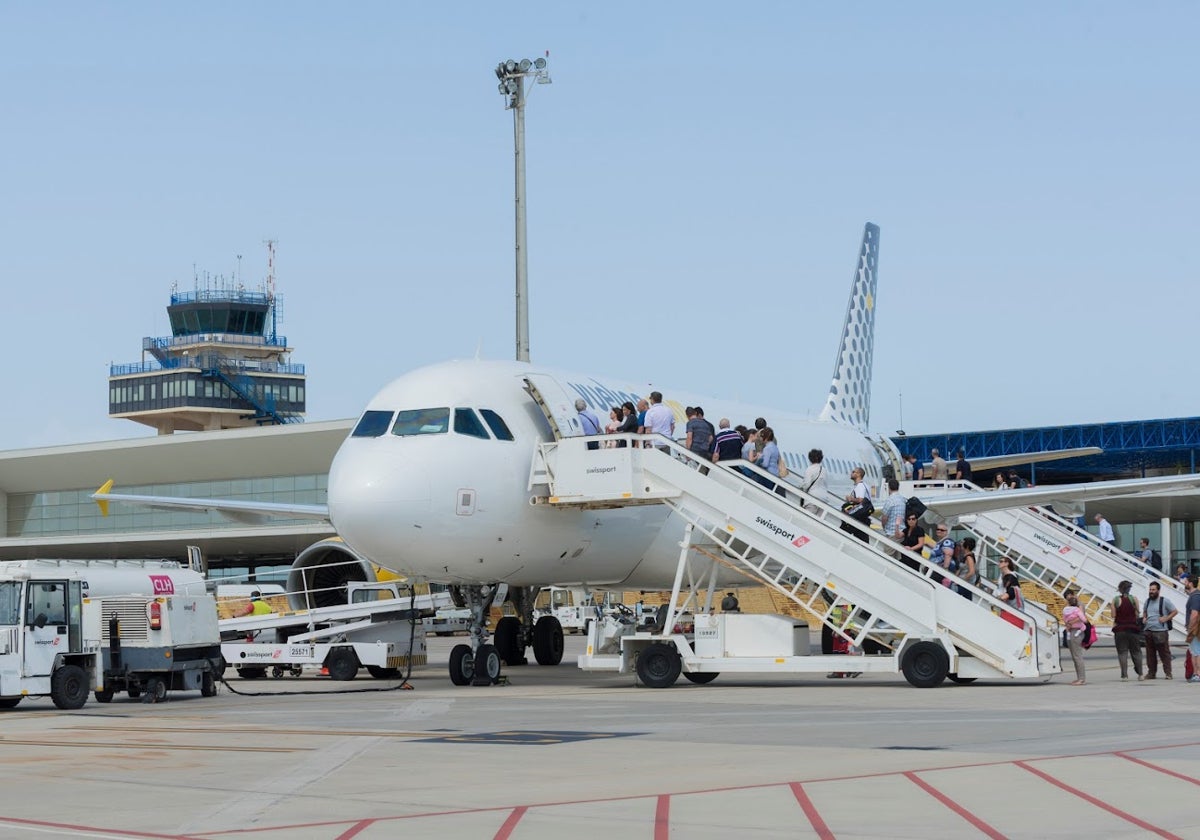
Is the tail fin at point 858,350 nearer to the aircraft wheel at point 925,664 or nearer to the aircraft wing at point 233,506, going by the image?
the aircraft wing at point 233,506

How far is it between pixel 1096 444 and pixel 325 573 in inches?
1775

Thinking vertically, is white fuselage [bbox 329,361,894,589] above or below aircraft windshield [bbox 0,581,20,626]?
above

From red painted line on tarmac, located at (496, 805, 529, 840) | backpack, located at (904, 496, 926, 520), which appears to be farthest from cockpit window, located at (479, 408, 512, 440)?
red painted line on tarmac, located at (496, 805, 529, 840)

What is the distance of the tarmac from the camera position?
857 centimetres

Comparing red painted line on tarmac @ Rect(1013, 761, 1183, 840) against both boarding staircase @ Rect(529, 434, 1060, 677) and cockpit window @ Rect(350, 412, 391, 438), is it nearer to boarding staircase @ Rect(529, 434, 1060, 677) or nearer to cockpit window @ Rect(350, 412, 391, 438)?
boarding staircase @ Rect(529, 434, 1060, 677)

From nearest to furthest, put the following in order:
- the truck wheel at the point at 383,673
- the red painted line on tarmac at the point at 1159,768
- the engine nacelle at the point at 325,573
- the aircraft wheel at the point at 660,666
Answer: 1. the red painted line on tarmac at the point at 1159,768
2. the aircraft wheel at the point at 660,666
3. the truck wheel at the point at 383,673
4. the engine nacelle at the point at 325,573

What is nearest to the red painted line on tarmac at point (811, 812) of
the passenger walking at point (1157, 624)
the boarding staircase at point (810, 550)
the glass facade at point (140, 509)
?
the boarding staircase at point (810, 550)

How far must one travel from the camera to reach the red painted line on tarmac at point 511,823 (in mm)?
8250

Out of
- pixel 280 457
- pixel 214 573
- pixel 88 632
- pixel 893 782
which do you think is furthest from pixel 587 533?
pixel 214 573

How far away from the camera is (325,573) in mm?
31359

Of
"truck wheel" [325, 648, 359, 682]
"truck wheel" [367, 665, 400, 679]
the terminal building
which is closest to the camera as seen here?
"truck wheel" [325, 648, 359, 682]

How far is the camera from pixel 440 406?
2095cm

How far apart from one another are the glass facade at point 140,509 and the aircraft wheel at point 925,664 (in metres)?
41.7

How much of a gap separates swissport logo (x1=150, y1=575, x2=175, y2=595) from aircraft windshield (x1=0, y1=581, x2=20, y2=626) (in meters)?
6.46
